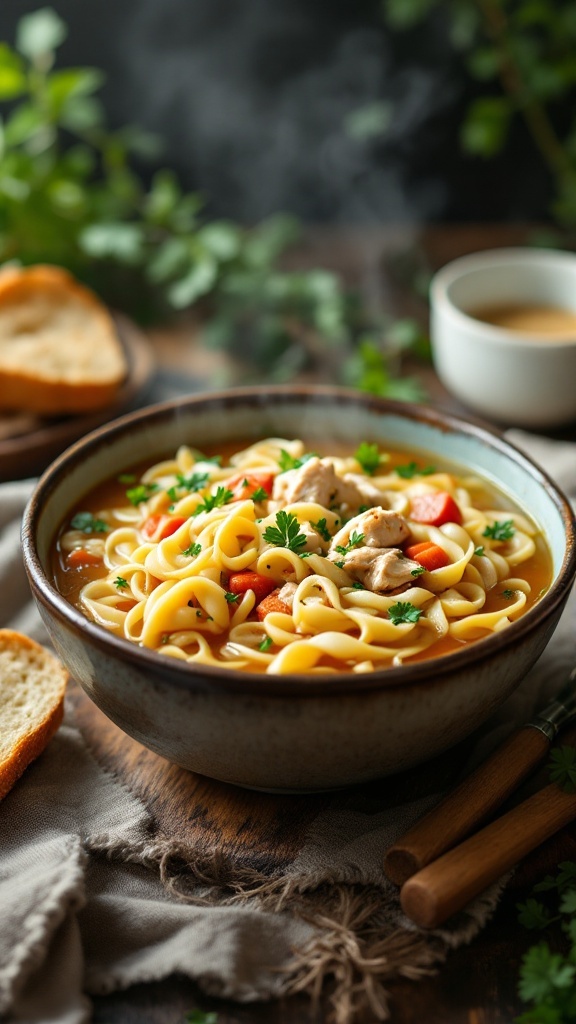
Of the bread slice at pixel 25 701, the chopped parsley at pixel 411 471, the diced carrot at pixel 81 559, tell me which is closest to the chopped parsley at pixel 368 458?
the chopped parsley at pixel 411 471

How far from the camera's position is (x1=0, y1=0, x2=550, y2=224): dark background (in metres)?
9.29

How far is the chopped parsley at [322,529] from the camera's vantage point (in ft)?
14.5

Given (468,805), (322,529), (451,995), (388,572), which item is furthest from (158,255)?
(451,995)

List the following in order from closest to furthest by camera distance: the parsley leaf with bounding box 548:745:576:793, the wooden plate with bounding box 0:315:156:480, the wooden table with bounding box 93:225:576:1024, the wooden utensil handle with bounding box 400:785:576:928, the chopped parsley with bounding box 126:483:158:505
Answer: the wooden table with bounding box 93:225:576:1024 < the wooden utensil handle with bounding box 400:785:576:928 < the parsley leaf with bounding box 548:745:576:793 < the chopped parsley with bounding box 126:483:158:505 < the wooden plate with bounding box 0:315:156:480

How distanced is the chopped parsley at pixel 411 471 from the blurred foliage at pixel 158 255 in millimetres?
2230

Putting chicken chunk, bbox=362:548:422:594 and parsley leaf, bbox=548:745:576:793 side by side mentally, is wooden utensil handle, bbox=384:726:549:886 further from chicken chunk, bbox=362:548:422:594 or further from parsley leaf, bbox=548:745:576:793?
chicken chunk, bbox=362:548:422:594

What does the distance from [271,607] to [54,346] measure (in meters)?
3.76

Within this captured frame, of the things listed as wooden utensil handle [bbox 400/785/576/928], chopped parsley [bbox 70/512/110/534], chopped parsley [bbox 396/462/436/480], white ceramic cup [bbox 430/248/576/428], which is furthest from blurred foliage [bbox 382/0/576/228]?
wooden utensil handle [bbox 400/785/576/928]

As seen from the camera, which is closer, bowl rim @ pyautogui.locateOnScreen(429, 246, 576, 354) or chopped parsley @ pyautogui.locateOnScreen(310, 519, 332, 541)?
chopped parsley @ pyautogui.locateOnScreen(310, 519, 332, 541)

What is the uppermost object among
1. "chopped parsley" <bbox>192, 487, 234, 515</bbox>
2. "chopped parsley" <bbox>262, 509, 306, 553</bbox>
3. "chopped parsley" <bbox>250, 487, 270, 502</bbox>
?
"chopped parsley" <bbox>262, 509, 306, 553</bbox>

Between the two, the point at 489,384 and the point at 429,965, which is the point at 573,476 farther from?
the point at 429,965

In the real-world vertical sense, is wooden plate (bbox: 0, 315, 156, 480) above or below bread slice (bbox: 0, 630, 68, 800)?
below

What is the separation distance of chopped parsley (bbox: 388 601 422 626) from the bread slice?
4.78 feet

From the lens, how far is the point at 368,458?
16.8 feet
